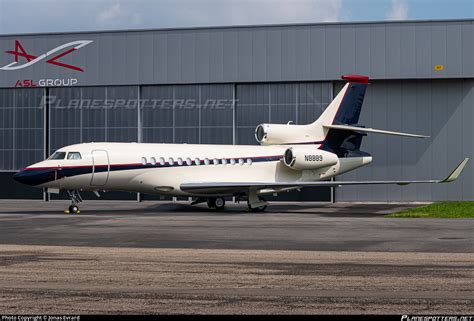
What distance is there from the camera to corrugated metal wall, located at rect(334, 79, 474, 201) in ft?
136

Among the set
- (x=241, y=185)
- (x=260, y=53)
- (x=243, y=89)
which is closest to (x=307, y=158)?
(x=241, y=185)

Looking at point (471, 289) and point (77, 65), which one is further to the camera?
point (77, 65)

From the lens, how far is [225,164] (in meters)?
34.1

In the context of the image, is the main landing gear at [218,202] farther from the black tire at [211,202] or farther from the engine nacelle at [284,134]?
the engine nacelle at [284,134]

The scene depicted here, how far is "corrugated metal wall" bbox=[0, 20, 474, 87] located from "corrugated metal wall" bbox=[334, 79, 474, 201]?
1.10 meters

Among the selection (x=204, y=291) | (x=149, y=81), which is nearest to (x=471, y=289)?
(x=204, y=291)

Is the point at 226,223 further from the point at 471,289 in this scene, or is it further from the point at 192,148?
the point at 471,289

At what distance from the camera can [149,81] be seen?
44.0 metres

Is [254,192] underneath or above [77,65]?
underneath

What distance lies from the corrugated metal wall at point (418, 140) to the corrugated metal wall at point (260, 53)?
110 cm

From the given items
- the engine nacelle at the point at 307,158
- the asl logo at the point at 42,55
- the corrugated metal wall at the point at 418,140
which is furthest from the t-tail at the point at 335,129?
the asl logo at the point at 42,55

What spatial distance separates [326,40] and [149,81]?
11.1 metres

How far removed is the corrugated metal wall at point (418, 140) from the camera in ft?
136

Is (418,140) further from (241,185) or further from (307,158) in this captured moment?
(241,185)
